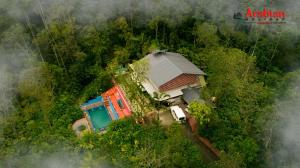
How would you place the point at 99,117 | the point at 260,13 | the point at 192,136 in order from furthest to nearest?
the point at 260,13 → the point at 99,117 → the point at 192,136

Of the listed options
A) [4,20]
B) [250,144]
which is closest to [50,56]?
[4,20]

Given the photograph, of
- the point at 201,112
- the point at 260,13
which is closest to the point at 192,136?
the point at 201,112

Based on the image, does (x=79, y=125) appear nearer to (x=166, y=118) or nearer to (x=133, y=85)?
(x=133, y=85)

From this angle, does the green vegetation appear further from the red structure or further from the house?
the house

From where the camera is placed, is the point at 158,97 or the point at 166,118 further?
the point at 166,118

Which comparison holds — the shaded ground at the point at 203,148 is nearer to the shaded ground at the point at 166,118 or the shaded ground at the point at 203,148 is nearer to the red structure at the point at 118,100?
the shaded ground at the point at 166,118

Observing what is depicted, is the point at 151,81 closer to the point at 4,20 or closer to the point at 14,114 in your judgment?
the point at 14,114

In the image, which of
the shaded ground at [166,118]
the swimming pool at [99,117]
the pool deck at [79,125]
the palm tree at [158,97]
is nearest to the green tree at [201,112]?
the shaded ground at [166,118]
